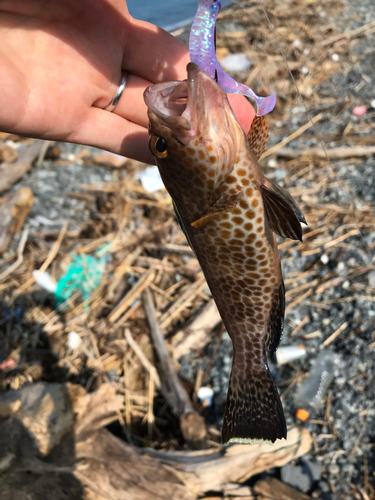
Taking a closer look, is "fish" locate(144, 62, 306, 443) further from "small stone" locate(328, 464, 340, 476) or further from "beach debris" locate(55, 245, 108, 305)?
"beach debris" locate(55, 245, 108, 305)

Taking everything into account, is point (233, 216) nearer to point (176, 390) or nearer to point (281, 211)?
point (281, 211)

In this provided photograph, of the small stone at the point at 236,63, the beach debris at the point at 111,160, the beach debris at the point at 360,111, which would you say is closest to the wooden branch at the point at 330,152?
the beach debris at the point at 360,111

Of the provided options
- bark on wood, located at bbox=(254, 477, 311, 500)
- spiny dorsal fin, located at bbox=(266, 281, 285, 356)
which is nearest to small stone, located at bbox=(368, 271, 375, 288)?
bark on wood, located at bbox=(254, 477, 311, 500)

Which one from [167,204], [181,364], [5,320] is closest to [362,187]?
[167,204]

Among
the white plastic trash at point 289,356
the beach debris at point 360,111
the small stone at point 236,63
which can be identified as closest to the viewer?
the white plastic trash at point 289,356

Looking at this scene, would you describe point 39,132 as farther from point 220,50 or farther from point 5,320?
point 220,50

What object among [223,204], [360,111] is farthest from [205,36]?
[360,111]

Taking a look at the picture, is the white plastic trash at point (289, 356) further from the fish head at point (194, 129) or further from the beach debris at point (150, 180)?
the beach debris at point (150, 180)
